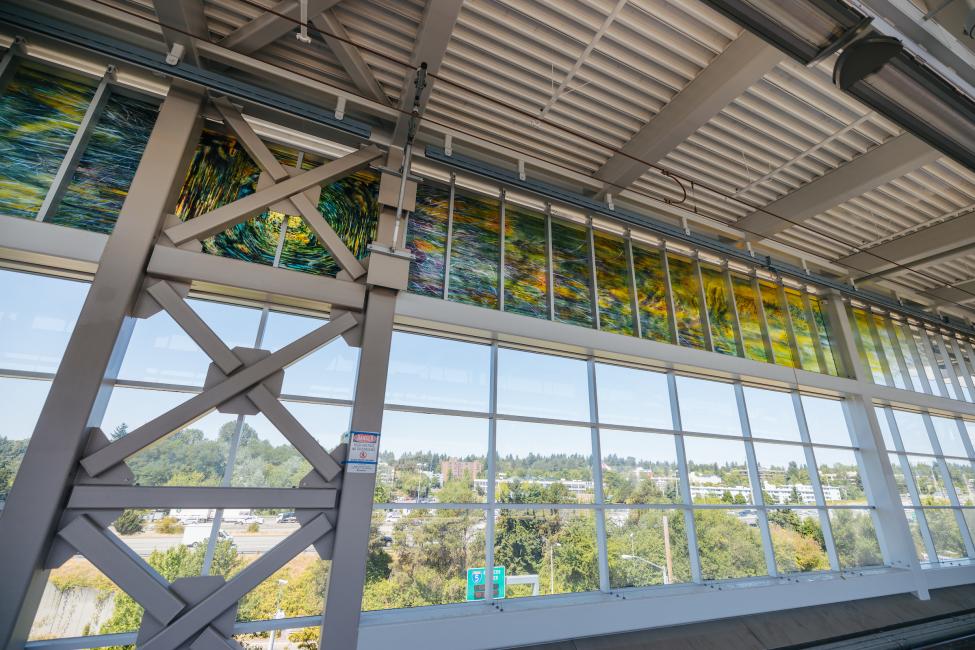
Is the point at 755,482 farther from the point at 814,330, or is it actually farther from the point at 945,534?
the point at 945,534

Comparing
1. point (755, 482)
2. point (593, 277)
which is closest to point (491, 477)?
point (593, 277)

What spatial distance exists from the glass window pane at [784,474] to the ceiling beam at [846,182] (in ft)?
11.6

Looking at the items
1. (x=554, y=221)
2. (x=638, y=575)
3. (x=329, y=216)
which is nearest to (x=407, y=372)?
(x=329, y=216)

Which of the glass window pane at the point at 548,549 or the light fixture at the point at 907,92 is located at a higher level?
the light fixture at the point at 907,92

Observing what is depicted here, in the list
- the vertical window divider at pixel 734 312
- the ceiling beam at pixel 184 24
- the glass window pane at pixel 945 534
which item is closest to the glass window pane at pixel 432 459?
the ceiling beam at pixel 184 24

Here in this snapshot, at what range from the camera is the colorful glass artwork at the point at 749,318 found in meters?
6.71

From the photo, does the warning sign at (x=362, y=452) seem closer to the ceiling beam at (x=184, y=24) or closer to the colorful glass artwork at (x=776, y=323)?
the ceiling beam at (x=184, y=24)

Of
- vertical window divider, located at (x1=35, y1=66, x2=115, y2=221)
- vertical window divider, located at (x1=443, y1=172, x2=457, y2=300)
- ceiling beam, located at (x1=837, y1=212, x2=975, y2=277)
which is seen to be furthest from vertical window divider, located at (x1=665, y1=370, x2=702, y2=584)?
vertical window divider, located at (x1=35, y1=66, x2=115, y2=221)

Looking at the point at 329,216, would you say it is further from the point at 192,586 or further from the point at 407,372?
the point at 192,586

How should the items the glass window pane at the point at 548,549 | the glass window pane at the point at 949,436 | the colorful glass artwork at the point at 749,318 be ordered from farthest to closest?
the glass window pane at the point at 949,436 → the colorful glass artwork at the point at 749,318 → the glass window pane at the point at 548,549

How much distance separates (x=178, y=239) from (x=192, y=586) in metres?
2.73

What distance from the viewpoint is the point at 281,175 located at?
13.4 feet

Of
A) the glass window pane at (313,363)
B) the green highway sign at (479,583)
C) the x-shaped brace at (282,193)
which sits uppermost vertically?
the x-shaped brace at (282,193)

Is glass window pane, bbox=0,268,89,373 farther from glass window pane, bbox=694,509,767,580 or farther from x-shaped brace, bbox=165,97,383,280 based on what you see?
glass window pane, bbox=694,509,767,580
